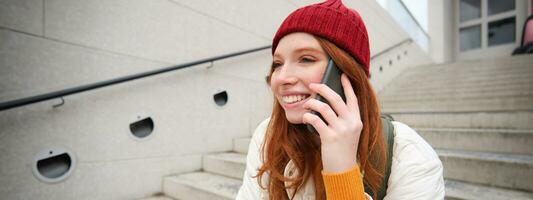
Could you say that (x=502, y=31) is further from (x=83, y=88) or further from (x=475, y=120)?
(x=83, y=88)

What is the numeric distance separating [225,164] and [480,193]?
179 centimetres

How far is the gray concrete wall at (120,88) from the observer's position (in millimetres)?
1633

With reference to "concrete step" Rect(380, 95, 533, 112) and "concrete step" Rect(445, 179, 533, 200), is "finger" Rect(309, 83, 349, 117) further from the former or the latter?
"concrete step" Rect(380, 95, 533, 112)

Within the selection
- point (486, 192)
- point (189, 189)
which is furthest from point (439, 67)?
point (189, 189)

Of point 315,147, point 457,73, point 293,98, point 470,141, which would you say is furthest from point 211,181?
point 457,73

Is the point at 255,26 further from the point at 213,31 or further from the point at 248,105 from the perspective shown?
the point at 248,105

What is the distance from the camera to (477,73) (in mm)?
4523

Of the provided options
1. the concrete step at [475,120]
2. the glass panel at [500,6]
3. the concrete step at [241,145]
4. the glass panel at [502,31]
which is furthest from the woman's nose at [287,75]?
the glass panel at [500,6]

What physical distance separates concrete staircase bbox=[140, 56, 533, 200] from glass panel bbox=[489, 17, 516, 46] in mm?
5398

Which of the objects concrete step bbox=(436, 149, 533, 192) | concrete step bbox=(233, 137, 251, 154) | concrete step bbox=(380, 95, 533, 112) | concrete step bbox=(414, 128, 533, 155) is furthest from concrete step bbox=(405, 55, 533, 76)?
concrete step bbox=(233, 137, 251, 154)

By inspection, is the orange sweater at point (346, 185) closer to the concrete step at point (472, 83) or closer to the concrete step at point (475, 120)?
the concrete step at point (475, 120)

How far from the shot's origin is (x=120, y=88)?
2100mm

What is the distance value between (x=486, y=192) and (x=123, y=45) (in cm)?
261

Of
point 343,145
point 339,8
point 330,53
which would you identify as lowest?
point 343,145
